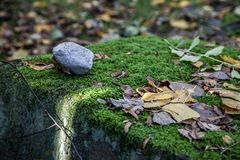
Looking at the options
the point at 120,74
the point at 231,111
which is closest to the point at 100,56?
the point at 120,74

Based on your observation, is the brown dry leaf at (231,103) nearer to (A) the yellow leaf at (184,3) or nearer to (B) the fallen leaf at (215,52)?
(B) the fallen leaf at (215,52)

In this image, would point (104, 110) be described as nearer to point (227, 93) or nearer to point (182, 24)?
point (227, 93)

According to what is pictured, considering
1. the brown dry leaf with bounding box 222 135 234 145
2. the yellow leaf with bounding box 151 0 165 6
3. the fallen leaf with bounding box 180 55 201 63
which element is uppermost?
the brown dry leaf with bounding box 222 135 234 145

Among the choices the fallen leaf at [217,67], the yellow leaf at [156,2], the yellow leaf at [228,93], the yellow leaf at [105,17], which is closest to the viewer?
the yellow leaf at [228,93]

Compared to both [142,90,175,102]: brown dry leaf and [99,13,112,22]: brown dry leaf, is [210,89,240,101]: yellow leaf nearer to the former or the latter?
[142,90,175,102]: brown dry leaf

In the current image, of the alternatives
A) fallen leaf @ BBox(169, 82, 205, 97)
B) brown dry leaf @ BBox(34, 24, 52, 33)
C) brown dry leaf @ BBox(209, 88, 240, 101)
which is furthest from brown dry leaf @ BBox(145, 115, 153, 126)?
brown dry leaf @ BBox(34, 24, 52, 33)

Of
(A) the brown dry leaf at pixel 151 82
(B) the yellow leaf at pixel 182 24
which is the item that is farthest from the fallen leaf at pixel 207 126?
(B) the yellow leaf at pixel 182 24
